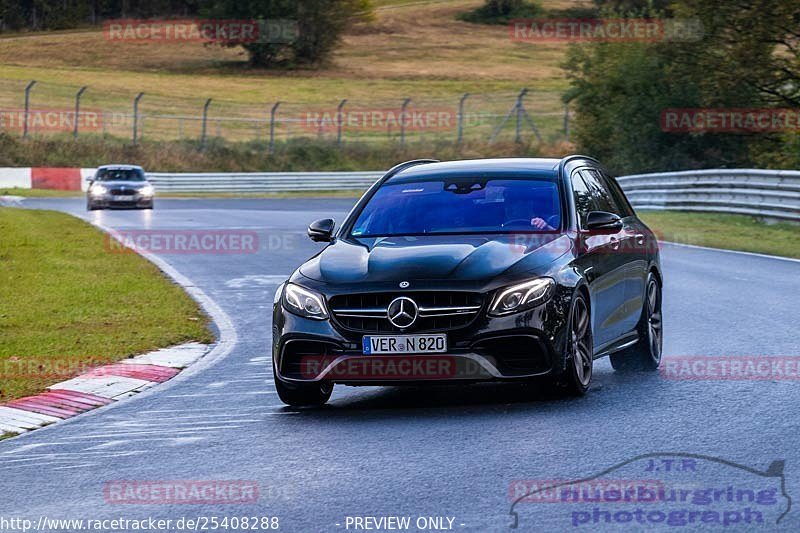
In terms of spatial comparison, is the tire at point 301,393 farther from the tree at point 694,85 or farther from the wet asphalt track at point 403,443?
the tree at point 694,85

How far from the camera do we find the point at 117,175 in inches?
1559

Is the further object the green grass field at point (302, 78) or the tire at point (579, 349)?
the green grass field at point (302, 78)


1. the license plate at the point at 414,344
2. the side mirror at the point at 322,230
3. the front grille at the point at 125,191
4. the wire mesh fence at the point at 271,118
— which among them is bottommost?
the wire mesh fence at the point at 271,118

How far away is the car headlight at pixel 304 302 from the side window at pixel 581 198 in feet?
6.88

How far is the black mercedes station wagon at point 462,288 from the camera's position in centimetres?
885

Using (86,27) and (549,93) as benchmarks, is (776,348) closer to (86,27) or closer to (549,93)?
(549,93)

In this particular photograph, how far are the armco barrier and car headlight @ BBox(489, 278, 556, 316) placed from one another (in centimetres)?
1905

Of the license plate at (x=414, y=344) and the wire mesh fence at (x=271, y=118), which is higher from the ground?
the license plate at (x=414, y=344)

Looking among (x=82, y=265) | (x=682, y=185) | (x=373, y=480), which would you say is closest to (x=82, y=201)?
(x=682, y=185)

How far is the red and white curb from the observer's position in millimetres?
9648

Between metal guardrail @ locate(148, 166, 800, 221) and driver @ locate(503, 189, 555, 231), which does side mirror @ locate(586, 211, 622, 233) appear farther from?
metal guardrail @ locate(148, 166, 800, 221)

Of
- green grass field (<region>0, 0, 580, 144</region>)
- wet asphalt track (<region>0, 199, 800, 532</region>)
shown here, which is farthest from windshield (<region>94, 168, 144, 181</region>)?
wet asphalt track (<region>0, 199, 800, 532</region>)

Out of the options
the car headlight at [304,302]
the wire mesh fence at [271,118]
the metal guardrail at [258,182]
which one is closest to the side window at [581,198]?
the car headlight at [304,302]

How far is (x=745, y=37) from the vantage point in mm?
37125
